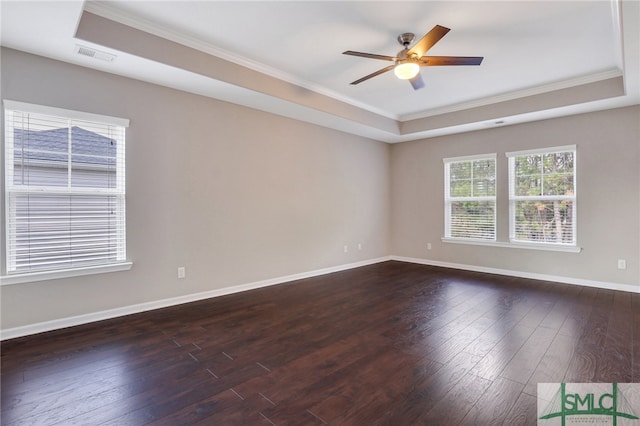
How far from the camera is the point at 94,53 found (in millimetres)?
2994

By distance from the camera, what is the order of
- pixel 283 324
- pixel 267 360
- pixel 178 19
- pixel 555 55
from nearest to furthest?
pixel 267 360, pixel 178 19, pixel 283 324, pixel 555 55

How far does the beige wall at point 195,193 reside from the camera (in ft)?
10.3

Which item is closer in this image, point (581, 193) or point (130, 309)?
point (130, 309)

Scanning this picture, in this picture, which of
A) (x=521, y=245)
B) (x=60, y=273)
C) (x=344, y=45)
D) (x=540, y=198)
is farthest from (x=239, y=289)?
(x=540, y=198)

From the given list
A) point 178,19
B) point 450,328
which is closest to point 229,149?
point 178,19

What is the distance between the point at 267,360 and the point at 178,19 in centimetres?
317

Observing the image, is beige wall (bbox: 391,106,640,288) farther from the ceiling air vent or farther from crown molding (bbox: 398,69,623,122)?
the ceiling air vent

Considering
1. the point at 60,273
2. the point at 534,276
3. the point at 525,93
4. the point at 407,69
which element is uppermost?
the point at 525,93

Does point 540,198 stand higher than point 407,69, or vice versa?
point 407,69

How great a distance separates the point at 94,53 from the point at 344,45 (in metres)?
2.47

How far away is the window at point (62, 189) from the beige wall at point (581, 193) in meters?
5.46

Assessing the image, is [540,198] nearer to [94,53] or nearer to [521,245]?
[521,245]

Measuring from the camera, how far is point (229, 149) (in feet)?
14.4

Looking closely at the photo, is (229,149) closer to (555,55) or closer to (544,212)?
(555,55)
